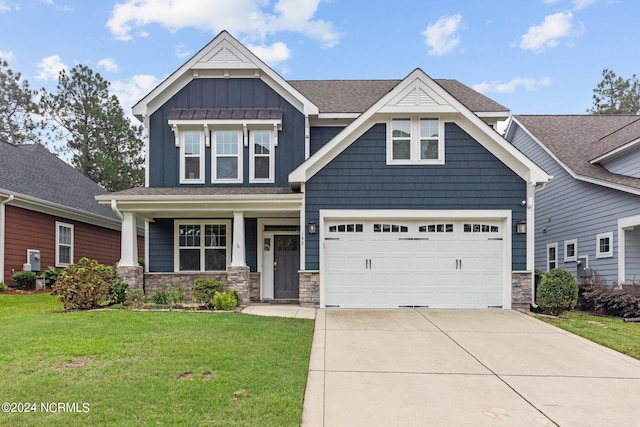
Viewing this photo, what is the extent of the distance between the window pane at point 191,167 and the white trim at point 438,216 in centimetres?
405

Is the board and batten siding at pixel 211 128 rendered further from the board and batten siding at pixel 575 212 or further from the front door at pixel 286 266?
the board and batten siding at pixel 575 212

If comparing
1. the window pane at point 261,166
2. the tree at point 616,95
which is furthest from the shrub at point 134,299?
the tree at point 616,95

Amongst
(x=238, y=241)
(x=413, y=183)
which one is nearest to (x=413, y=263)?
(x=413, y=183)

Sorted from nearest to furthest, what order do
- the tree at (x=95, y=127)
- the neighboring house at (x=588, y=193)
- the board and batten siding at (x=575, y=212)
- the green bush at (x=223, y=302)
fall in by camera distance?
the green bush at (x=223, y=302), the neighboring house at (x=588, y=193), the board and batten siding at (x=575, y=212), the tree at (x=95, y=127)

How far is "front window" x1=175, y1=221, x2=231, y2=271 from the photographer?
45.3 feet

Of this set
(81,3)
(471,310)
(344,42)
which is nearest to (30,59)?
(81,3)

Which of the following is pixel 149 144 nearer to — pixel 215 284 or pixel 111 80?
pixel 215 284

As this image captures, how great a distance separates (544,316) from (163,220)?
33.0 feet

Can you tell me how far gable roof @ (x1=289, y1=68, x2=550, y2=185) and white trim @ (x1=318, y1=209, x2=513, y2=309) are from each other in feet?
3.52

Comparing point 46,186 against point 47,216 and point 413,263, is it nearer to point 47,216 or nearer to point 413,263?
point 47,216

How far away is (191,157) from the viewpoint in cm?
1376

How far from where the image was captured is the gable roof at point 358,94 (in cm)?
1419

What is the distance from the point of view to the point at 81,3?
17734 millimetres

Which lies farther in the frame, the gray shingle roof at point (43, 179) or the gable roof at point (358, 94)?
the gray shingle roof at point (43, 179)
